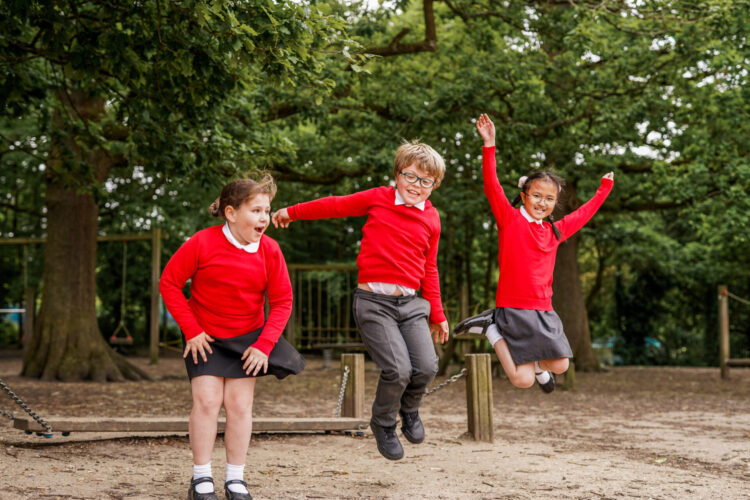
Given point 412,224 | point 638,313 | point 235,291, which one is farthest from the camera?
point 638,313

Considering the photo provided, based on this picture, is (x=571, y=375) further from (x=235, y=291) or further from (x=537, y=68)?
(x=235, y=291)

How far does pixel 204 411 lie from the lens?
450cm

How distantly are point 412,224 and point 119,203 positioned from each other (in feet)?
56.3

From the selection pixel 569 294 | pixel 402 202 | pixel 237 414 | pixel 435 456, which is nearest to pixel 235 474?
pixel 237 414

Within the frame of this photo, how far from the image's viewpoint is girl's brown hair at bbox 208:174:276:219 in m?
4.50

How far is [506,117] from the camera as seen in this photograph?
533 inches

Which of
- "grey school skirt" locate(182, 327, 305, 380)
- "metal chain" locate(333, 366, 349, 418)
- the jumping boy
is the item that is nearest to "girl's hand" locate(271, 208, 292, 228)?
the jumping boy

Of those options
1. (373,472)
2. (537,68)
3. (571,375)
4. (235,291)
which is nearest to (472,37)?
(537,68)

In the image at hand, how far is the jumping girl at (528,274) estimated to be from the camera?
507cm

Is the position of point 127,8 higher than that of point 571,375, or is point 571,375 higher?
point 127,8

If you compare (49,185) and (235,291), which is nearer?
(235,291)

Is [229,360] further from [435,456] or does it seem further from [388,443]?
[435,456]

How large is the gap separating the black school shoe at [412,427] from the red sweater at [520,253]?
928 mm

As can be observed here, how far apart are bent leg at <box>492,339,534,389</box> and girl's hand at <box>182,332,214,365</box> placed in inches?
74.0
